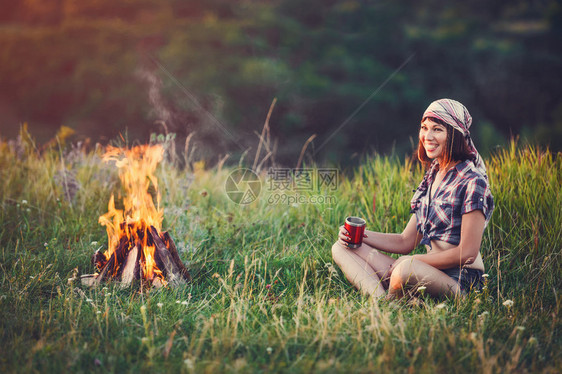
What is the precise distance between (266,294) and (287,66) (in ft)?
29.4

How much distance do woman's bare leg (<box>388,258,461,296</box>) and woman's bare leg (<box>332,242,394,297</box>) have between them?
194 millimetres

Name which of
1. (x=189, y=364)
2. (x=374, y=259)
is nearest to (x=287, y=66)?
(x=374, y=259)

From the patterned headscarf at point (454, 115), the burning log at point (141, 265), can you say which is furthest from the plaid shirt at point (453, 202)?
the burning log at point (141, 265)

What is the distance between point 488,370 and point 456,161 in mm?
1154

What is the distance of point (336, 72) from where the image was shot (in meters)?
11.1

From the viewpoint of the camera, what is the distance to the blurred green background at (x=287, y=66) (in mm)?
9766

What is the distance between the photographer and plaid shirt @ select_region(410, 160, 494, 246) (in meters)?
2.37

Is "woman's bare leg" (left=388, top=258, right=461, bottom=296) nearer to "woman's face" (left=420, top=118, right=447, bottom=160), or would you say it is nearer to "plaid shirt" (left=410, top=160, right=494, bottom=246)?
"plaid shirt" (left=410, top=160, right=494, bottom=246)

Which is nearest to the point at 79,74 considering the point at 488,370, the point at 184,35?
the point at 184,35

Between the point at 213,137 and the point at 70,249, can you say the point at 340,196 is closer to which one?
the point at 70,249

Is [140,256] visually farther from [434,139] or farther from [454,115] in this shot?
[454,115]

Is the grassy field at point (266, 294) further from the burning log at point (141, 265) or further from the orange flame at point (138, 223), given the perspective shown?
the orange flame at point (138, 223)

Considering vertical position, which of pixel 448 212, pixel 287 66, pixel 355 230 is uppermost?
pixel 287 66

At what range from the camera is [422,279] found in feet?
8.10
